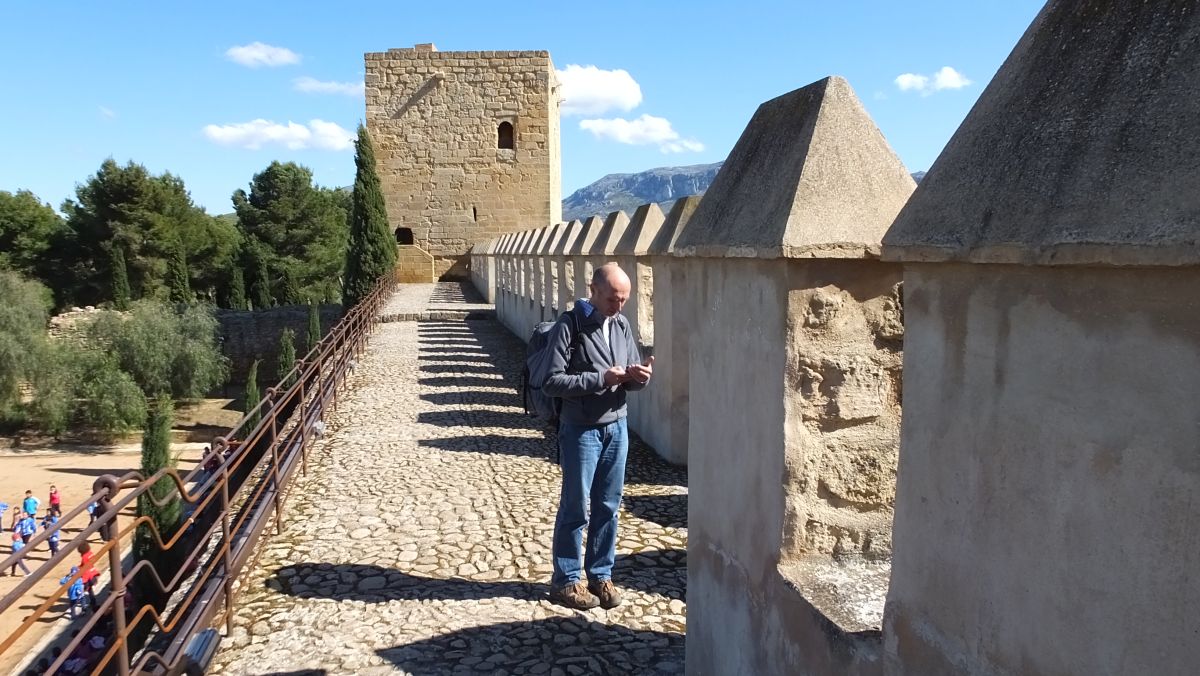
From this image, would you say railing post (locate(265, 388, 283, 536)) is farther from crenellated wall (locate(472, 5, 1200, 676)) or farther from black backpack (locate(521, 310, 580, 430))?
crenellated wall (locate(472, 5, 1200, 676))

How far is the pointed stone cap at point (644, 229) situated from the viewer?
702 cm

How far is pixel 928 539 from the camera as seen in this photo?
1.82 m

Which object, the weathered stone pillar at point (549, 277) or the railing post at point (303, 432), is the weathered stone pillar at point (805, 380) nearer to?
the railing post at point (303, 432)

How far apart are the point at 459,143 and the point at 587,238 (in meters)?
23.0

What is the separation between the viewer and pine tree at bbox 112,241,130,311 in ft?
110

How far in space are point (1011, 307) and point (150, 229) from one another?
40.9 metres

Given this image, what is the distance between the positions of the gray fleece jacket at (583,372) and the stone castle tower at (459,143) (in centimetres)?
2785

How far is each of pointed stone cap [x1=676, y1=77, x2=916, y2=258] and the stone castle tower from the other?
28.8m

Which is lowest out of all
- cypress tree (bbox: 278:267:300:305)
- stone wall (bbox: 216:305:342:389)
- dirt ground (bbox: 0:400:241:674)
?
dirt ground (bbox: 0:400:241:674)

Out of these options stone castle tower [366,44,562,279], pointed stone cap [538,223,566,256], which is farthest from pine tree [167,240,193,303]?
pointed stone cap [538,223,566,256]

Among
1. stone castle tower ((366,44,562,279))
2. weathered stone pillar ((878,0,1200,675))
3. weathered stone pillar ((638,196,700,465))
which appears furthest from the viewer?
stone castle tower ((366,44,562,279))

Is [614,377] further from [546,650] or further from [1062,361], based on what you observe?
[1062,361]

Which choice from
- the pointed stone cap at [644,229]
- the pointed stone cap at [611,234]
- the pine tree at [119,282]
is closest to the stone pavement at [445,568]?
the pointed stone cap at [644,229]

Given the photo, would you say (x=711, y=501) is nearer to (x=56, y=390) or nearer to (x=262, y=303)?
(x=56, y=390)
